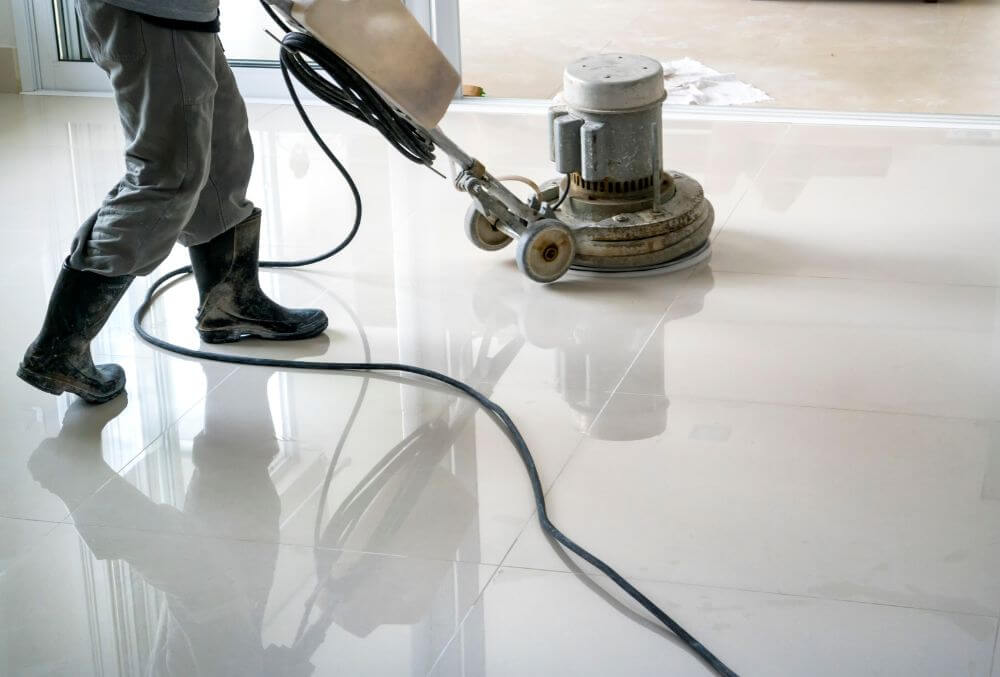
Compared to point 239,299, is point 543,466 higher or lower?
lower

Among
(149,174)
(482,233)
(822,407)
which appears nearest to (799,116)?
(482,233)

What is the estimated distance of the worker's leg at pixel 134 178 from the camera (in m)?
2.11

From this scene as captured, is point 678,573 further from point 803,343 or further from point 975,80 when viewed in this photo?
point 975,80

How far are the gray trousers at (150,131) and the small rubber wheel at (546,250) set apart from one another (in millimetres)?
732

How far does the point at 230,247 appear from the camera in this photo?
2.50 m

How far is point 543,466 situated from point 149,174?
2.83 ft

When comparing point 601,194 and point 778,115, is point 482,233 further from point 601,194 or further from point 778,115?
point 778,115

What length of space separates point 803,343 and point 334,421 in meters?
0.95

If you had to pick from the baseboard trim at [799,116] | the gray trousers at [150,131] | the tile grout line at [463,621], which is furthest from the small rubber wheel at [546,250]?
the baseboard trim at [799,116]

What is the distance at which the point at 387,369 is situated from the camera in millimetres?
2471

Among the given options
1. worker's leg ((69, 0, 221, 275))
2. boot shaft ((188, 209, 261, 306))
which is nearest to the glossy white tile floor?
boot shaft ((188, 209, 261, 306))

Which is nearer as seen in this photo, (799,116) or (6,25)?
(799,116)

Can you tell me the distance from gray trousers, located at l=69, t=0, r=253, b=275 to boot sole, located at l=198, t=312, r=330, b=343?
1.09 feet

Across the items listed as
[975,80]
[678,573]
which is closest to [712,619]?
[678,573]
